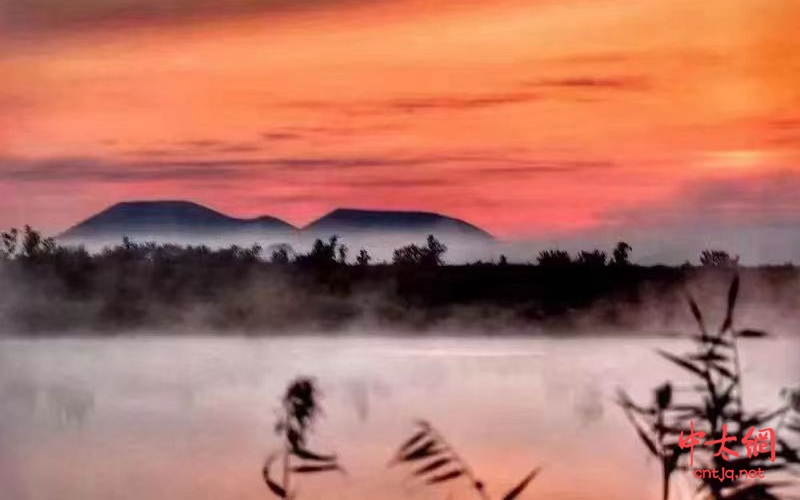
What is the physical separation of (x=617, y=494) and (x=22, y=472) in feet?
2.55

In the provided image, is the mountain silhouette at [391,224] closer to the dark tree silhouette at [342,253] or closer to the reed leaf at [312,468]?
the dark tree silhouette at [342,253]

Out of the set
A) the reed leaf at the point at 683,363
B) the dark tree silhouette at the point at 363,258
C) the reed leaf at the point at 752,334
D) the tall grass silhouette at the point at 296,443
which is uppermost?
the dark tree silhouette at the point at 363,258

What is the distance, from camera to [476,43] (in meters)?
1.37

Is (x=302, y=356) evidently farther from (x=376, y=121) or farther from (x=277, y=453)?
(x=376, y=121)

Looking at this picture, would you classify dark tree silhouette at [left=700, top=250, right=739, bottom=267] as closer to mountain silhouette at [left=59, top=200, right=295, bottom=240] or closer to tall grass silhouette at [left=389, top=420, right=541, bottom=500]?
tall grass silhouette at [left=389, top=420, right=541, bottom=500]

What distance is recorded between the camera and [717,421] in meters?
1.35

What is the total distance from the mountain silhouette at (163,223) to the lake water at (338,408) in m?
0.14

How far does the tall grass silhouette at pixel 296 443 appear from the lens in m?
A: 1.36

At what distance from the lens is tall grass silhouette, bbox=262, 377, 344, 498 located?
4.46 ft

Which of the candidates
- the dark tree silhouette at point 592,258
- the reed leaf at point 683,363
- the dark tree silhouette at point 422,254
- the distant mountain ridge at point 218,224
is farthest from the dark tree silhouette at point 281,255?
the reed leaf at point 683,363

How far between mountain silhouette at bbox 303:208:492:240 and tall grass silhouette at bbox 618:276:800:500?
298 mm

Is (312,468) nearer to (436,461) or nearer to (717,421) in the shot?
(436,461)

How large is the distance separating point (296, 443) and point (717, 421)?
21.5 inches

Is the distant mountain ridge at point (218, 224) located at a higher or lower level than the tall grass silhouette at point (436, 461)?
higher
